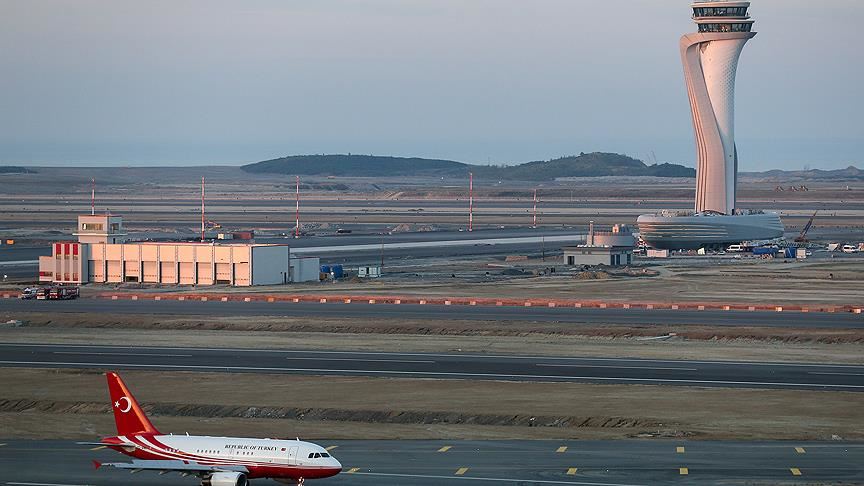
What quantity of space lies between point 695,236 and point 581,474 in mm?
119325

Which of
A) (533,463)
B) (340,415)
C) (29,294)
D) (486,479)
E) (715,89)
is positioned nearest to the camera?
(486,479)

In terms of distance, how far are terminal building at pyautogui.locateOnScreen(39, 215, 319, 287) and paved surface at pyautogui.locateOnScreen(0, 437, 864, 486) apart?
6535 cm

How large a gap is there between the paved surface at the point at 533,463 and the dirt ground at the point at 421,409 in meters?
2.09

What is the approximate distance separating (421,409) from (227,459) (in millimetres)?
16050

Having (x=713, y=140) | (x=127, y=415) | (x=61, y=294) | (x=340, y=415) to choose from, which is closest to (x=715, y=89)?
(x=713, y=140)

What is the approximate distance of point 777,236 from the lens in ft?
551

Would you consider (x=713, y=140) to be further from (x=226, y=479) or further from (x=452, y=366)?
(x=226, y=479)

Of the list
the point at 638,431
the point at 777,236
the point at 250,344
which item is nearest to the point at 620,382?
the point at 638,431

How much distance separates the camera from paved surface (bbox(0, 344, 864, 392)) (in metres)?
63.4

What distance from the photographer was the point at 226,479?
4031cm

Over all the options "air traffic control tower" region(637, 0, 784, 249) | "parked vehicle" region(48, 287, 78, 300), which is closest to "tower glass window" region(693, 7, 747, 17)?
"air traffic control tower" region(637, 0, 784, 249)

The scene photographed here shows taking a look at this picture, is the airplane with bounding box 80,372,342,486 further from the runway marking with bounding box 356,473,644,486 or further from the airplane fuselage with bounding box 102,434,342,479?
the runway marking with bounding box 356,473,644,486

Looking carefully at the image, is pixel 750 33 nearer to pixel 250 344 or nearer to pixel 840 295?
pixel 840 295

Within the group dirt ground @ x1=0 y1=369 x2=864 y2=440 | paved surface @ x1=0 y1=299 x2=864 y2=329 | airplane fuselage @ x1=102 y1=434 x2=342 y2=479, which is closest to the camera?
airplane fuselage @ x1=102 y1=434 x2=342 y2=479
